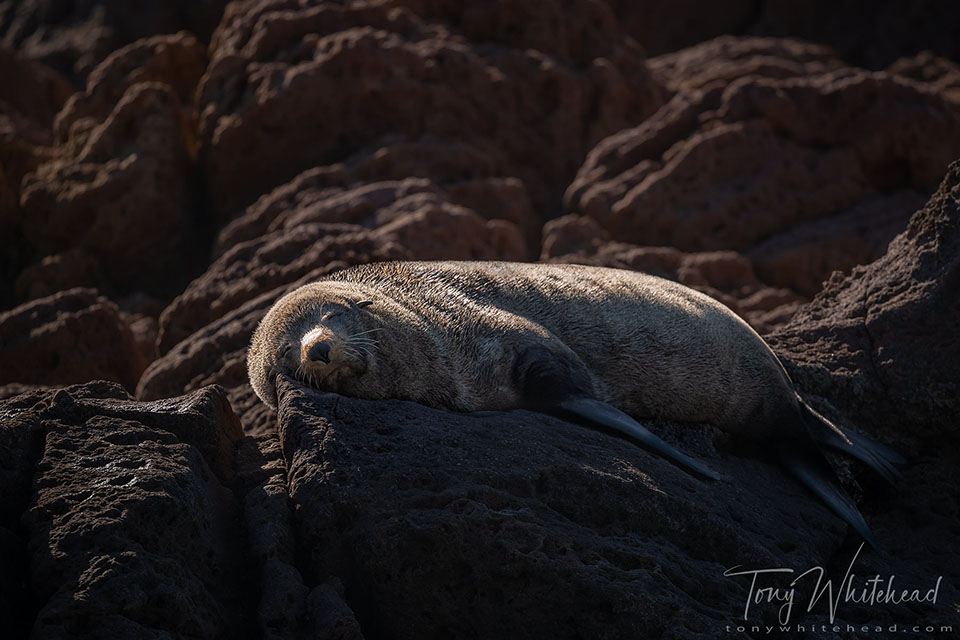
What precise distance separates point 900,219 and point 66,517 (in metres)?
10.1

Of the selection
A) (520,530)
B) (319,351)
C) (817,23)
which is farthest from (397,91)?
(817,23)

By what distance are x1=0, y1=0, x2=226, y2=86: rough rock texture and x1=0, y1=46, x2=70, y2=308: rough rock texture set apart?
0.85m

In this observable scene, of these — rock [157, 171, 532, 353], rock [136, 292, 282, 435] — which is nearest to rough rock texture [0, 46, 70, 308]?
rock [157, 171, 532, 353]

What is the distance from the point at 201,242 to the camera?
1227 cm

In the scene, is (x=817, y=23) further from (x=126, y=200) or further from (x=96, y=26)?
(x=126, y=200)

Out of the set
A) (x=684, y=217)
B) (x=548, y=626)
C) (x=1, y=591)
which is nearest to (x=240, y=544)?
(x=1, y=591)

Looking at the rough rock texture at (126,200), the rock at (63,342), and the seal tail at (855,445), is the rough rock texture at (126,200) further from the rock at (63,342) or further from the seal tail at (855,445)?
the seal tail at (855,445)

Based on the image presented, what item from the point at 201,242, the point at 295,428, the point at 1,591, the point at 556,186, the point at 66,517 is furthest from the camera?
the point at 556,186

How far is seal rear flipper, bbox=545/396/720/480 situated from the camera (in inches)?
186

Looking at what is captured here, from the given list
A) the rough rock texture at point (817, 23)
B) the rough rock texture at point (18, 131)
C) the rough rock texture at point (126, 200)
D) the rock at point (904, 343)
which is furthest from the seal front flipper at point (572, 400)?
the rough rock texture at point (817, 23)

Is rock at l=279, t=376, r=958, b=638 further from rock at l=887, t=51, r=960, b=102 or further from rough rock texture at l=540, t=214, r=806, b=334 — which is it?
rock at l=887, t=51, r=960, b=102

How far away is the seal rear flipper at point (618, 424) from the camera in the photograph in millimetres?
4723

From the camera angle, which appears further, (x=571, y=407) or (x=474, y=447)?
(x=571, y=407)

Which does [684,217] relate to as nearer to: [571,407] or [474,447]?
[571,407]
